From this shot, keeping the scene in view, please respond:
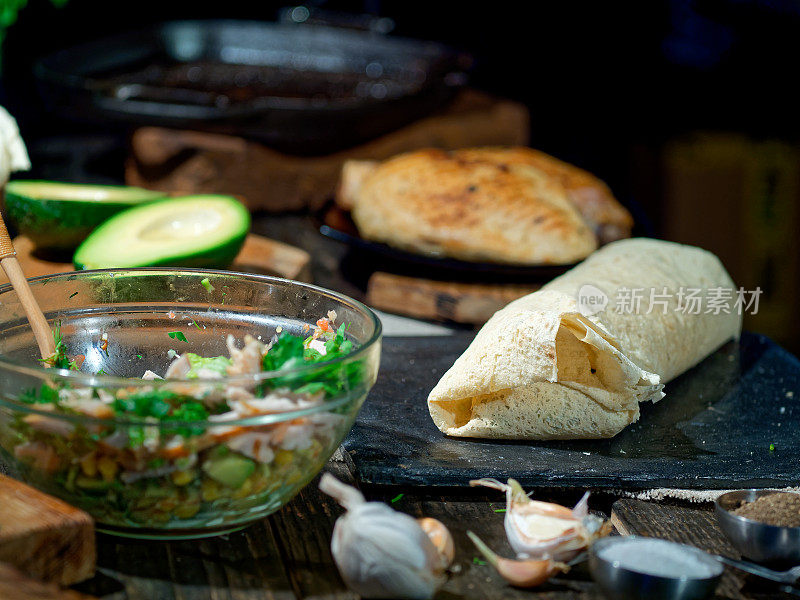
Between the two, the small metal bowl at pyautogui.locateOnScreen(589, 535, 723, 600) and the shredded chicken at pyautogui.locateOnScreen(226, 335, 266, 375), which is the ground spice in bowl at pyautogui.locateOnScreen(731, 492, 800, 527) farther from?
the shredded chicken at pyautogui.locateOnScreen(226, 335, 266, 375)

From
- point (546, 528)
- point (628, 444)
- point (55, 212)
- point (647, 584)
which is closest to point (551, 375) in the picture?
point (628, 444)

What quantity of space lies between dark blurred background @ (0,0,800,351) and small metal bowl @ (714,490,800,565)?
2.88 metres

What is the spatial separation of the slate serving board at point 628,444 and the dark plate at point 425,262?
1.04 ft

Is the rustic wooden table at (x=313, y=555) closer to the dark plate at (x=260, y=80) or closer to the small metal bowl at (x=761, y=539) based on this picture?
the small metal bowl at (x=761, y=539)

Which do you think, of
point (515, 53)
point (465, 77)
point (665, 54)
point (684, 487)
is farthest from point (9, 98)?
point (684, 487)

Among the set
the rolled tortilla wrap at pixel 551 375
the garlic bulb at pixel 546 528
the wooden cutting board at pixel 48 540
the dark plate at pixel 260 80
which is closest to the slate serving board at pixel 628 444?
the rolled tortilla wrap at pixel 551 375

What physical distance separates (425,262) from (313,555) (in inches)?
41.4

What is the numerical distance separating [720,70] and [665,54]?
0.27 m

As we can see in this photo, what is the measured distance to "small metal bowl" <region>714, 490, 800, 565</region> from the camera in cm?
104

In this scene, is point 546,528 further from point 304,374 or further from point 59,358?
point 59,358

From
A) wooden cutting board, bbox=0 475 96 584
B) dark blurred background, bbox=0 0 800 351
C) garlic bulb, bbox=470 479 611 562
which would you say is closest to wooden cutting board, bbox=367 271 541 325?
garlic bulb, bbox=470 479 611 562

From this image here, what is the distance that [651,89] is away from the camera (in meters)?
4.07

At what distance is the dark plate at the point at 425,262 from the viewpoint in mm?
1999

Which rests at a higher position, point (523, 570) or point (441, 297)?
point (523, 570)
